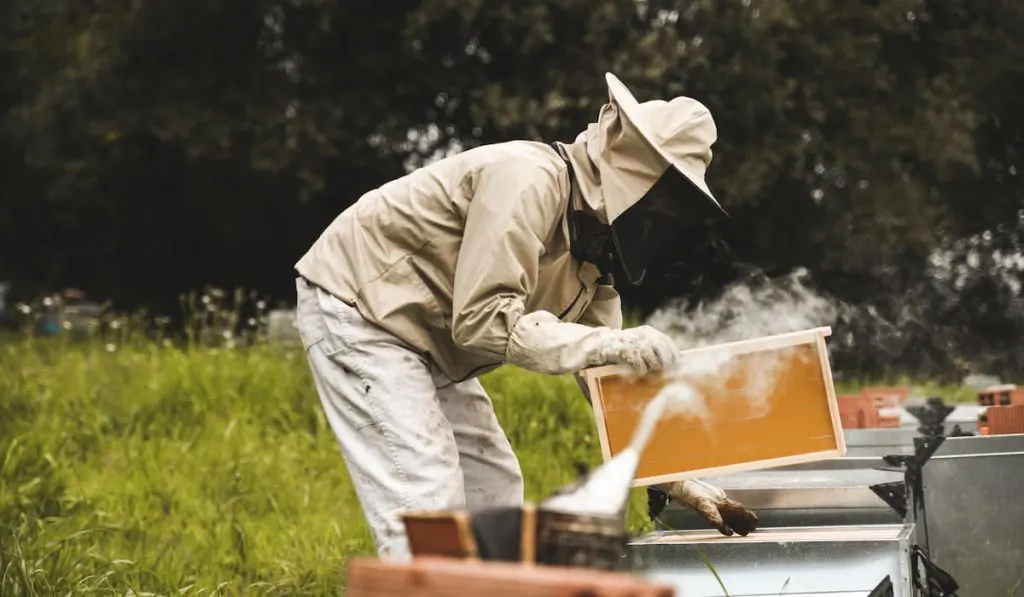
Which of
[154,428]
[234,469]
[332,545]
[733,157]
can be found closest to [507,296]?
[332,545]

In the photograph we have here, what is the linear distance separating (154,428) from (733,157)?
7591 millimetres

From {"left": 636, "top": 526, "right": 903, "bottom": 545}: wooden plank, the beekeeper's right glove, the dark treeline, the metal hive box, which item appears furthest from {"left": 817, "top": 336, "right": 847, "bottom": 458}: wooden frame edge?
the dark treeline

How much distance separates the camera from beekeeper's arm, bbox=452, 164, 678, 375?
8.54 ft

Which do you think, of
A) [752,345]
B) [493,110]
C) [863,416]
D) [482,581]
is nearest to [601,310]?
[752,345]

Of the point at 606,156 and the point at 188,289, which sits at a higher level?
the point at 188,289

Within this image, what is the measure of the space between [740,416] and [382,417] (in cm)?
88

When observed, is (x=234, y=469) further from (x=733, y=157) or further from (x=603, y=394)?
(x=733, y=157)

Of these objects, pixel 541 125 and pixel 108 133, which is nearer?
pixel 541 125

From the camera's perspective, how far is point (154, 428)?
666cm

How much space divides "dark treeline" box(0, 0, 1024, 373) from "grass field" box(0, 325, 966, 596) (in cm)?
504

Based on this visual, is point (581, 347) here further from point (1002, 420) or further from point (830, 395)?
point (1002, 420)

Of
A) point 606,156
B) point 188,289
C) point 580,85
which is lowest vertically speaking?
point 606,156

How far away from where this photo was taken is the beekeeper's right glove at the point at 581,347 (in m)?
2.56

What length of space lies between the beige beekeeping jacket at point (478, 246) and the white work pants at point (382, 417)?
6 centimetres
